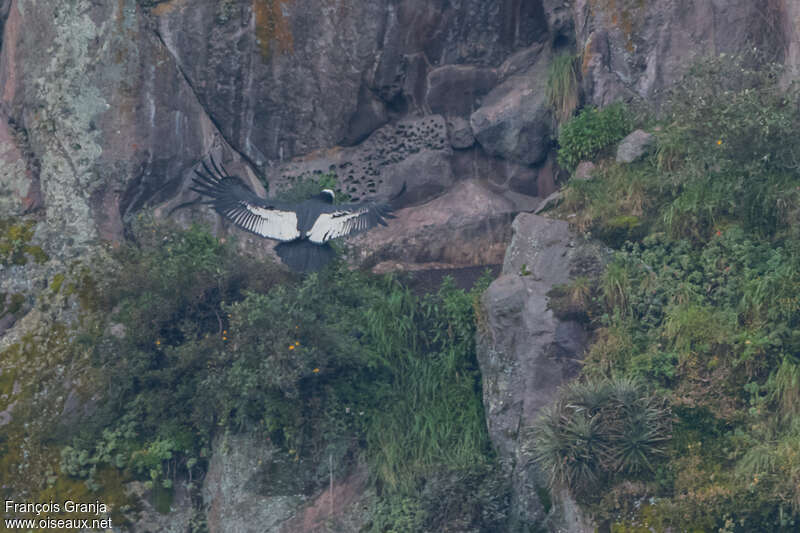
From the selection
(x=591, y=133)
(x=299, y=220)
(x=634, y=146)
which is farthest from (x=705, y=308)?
(x=299, y=220)

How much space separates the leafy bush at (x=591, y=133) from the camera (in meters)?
10.4

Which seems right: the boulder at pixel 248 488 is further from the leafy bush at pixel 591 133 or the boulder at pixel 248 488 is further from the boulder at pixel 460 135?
the boulder at pixel 460 135

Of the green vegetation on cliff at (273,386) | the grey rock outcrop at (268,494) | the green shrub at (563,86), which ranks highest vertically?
the green shrub at (563,86)

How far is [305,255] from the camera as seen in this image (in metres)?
9.83

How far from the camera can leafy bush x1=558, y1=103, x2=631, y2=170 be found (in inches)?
408

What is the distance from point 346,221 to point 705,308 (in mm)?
4114

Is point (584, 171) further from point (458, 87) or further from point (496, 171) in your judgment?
point (458, 87)

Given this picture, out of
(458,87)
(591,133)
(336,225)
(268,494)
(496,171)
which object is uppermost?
(458,87)

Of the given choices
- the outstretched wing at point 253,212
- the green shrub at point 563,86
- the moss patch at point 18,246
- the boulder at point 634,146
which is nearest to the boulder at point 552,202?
the boulder at point 634,146

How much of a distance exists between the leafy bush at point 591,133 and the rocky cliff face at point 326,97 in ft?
1.65

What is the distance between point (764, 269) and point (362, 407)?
4.49 meters

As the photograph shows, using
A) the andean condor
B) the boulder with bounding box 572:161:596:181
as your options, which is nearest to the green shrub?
the boulder with bounding box 572:161:596:181

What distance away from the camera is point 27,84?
38.5 feet

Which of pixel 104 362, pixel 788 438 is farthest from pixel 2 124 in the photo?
pixel 788 438
